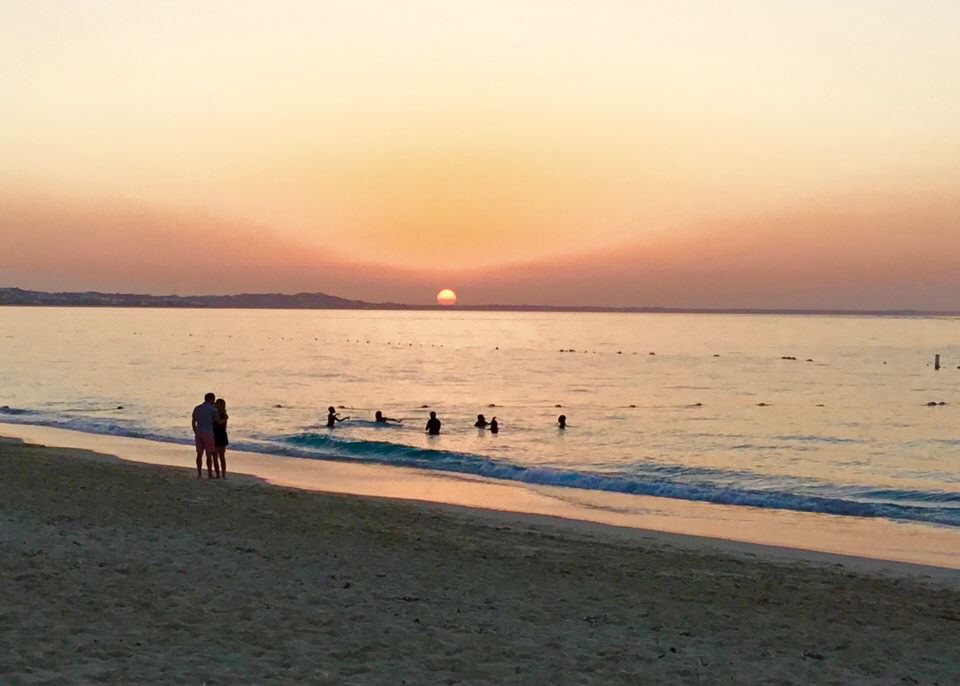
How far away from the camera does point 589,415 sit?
48.8m

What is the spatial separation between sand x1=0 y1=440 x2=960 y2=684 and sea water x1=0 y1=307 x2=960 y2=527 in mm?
10872

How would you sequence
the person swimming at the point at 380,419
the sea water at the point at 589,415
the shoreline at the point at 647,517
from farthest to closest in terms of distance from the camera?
the person swimming at the point at 380,419, the sea water at the point at 589,415, the shoreline at the point at 647,517

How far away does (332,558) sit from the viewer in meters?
12.8

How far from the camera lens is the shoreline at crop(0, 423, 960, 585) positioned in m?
16.5

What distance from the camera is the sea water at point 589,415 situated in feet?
91.4

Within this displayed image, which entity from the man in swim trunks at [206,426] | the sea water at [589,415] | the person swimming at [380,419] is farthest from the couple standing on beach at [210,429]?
the person swimming at [380,419]

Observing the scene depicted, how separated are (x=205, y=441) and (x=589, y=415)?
29683 millimetres

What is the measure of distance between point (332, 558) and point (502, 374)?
7113 centimetres

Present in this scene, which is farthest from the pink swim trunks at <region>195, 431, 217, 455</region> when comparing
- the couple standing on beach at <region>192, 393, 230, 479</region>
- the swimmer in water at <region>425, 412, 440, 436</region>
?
the swimmer in water at <region>425, 412, 440, 436</region>

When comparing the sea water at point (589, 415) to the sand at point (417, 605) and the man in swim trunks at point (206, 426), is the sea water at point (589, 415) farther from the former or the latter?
the sand at point (417, 605)

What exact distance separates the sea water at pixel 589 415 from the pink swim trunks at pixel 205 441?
7.61 metres

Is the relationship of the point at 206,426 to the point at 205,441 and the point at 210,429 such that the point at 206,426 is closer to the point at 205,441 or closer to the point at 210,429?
the point at 210,429

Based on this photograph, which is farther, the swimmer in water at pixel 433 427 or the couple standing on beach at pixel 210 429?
the swimmer in water at pixel 433 427

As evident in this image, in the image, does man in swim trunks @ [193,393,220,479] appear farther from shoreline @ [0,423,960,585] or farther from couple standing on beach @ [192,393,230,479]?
shoreline @ [0,423,960,585]
